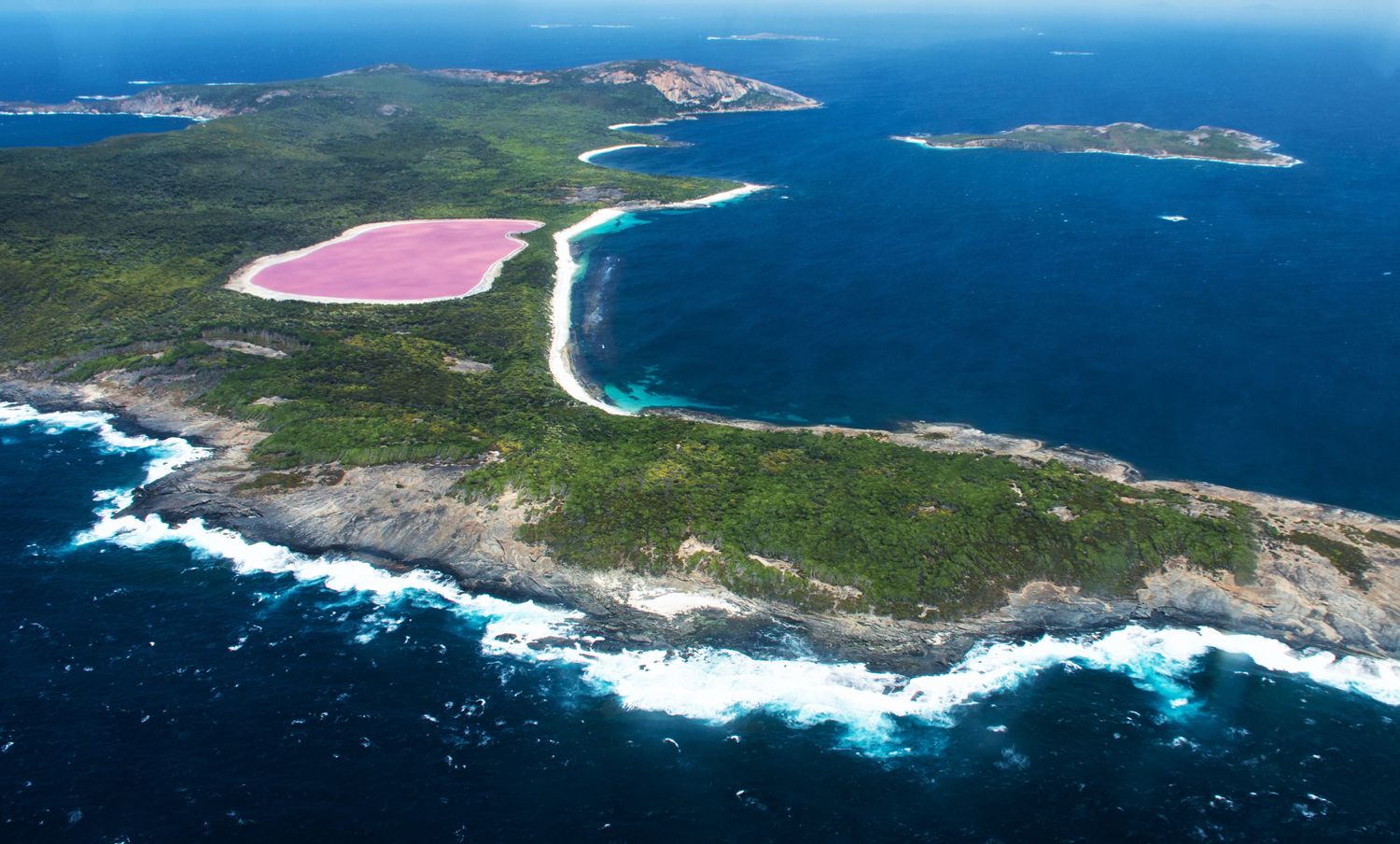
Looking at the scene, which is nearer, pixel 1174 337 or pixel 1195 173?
pixel 1174 337

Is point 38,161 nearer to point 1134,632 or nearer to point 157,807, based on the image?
point 157,807

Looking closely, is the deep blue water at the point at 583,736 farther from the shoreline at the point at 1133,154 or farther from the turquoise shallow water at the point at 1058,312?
the shoreline at the point at 1133,154

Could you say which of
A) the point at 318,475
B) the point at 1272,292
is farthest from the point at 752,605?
the point at 1272,292

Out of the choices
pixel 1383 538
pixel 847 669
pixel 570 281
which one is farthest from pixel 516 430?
pixel 1383 538

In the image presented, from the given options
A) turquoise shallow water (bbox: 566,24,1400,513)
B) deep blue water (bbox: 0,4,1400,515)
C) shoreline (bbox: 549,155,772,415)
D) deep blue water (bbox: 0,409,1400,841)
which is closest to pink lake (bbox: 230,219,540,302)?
shoreline (bbox: 549,155,772,415)

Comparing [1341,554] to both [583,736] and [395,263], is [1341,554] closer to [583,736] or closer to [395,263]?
[583,736]

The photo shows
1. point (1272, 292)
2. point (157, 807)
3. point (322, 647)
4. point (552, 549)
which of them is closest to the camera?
point (157, 807)
